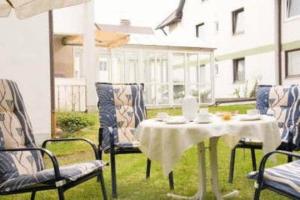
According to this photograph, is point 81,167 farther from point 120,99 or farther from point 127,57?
point 127,57

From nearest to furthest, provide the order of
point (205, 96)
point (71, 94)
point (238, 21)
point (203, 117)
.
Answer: point (203, 117), point (71, 94), point (205, 96), point (238, 21)

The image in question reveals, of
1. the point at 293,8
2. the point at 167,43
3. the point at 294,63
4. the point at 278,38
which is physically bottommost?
the point at 294,63

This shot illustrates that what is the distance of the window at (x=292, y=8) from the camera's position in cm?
1430

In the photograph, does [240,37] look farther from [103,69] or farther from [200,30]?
[103,69]

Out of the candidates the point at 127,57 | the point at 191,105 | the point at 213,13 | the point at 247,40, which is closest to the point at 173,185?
the point at 191,105

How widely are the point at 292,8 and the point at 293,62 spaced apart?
200cm

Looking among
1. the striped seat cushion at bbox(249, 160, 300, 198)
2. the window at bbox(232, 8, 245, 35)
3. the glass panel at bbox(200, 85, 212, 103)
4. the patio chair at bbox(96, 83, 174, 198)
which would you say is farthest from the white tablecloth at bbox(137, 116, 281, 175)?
the window at bbox(232, 8, 245, 35)

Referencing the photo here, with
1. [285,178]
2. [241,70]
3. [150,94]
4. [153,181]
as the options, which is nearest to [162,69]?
[150,94]

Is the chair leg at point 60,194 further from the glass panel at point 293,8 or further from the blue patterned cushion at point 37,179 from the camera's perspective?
the glass panel at point 293,8

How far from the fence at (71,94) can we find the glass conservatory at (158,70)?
178cm

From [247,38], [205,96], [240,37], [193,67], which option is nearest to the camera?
[205,96]

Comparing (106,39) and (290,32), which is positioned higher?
(290,32)

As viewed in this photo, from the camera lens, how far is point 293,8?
14508mm

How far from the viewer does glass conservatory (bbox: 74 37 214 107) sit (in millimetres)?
14648
